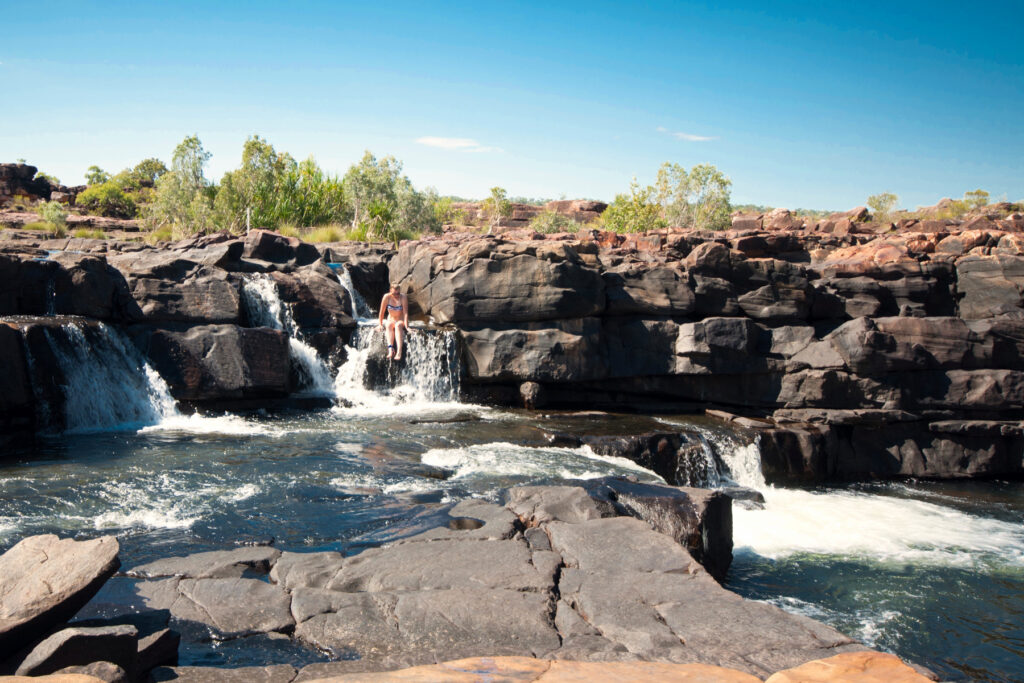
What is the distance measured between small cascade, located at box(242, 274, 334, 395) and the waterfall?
9.17 ft

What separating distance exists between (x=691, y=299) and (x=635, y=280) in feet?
4.64

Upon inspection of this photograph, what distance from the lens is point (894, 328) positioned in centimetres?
1564

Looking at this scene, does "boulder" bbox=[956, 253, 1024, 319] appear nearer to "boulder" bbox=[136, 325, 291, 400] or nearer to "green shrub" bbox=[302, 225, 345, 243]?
"boulder" bbox=[136, 325, 291, 400]

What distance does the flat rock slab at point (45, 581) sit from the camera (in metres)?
3.76

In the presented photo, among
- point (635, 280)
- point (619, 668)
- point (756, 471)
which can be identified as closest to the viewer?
point (619, 668)

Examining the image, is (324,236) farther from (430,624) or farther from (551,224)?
(430,624)

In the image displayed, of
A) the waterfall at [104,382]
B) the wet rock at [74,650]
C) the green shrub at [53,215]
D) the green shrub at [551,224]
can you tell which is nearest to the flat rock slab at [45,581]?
the wet rock at [74,650]

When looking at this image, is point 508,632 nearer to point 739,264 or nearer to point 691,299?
point 691,299

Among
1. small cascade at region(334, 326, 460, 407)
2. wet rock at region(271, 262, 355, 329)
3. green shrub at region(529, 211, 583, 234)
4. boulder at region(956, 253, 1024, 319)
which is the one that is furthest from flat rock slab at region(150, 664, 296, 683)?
green shrub at region(529, 211, 583, 234)

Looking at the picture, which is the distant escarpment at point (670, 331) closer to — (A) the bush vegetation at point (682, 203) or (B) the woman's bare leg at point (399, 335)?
(B) the woman's bare leg at point (399, 335)

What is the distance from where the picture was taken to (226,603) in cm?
491

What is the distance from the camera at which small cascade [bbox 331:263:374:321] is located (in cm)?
1809

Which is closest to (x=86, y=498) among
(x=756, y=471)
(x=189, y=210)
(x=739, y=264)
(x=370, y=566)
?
(x=370, y=566)

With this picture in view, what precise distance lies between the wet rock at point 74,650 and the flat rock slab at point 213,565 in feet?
5.71
